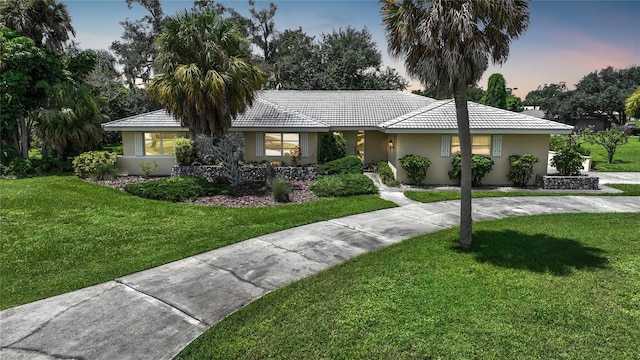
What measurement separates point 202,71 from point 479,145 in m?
12.2

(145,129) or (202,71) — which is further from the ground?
(202,71)

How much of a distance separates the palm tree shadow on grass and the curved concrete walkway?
1712mm

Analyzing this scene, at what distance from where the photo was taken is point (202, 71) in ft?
48.1

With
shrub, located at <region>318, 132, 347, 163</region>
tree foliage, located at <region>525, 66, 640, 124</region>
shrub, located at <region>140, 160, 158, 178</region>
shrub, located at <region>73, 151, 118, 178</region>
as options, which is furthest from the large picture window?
tree foliage, located at <region>525, 66, 640, 124</region>

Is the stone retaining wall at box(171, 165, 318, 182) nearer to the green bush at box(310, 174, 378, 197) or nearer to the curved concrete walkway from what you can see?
the green bush at box(310, 174, 378, 197)

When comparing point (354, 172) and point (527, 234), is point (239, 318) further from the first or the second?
point (354, 172)

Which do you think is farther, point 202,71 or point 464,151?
point 202,71

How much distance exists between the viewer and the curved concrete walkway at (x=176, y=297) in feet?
16.6

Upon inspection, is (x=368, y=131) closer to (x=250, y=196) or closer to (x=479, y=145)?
(x=479, y=145)

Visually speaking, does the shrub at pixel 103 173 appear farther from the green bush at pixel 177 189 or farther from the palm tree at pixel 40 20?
the palm tree at pixel 40 20

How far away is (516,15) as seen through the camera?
7.60m

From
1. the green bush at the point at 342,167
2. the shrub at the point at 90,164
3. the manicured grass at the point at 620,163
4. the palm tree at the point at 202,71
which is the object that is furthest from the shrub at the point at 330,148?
the manicured grass at the point at 620,163

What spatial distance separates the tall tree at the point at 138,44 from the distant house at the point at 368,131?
63.0ft

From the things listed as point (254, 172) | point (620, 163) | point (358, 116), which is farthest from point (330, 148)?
point (620, 163)
